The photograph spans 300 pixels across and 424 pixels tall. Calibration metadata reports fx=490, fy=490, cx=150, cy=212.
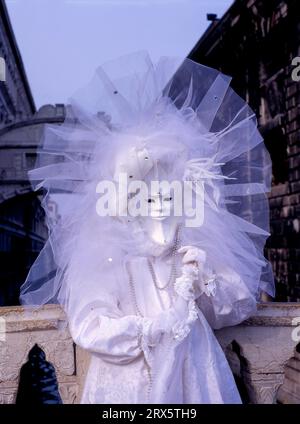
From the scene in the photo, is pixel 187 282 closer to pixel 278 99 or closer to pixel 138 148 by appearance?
pixel 138 148

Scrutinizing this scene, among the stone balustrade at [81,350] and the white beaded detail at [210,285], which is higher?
the white beaded detail at [210,285]

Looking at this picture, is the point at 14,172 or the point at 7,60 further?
the point at 7,60

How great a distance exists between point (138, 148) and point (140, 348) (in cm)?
76

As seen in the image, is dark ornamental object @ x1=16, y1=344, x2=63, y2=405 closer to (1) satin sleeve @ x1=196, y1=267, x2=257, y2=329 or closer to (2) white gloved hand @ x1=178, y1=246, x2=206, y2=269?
(1) satin sleeve @ x1=196, y1=267, x2=257, y2=329

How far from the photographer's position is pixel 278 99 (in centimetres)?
958

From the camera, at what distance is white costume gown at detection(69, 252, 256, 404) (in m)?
1.70

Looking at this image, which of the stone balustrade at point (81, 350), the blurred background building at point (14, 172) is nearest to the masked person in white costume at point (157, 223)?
the stone balustrade at point (81, 350)

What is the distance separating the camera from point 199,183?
6.61 ft

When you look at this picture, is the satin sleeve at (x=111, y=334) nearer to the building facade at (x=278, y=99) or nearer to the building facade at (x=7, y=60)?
the building facade at (x=278, y=99)

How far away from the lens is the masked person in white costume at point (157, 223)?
177 cm

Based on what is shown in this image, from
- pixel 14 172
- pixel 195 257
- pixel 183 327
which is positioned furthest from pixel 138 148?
pixel 14 172

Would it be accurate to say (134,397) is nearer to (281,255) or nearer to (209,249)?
(209,249)

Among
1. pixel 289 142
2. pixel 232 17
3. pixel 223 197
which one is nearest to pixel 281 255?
pixel 289 142

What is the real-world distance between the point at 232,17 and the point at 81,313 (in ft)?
38.8
